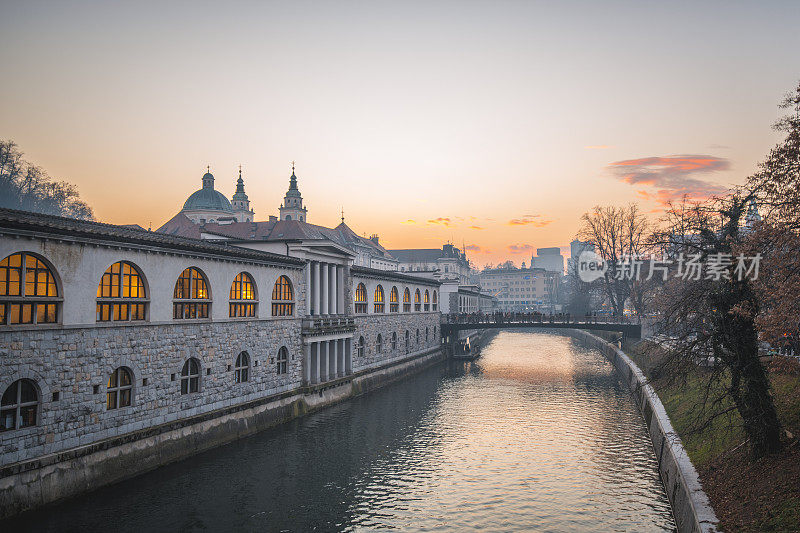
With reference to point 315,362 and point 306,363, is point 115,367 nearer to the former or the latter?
point 306,363

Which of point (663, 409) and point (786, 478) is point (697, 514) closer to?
point (786, 478)

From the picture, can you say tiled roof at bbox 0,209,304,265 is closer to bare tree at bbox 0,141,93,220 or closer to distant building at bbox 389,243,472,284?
bare tree at bbox 0,141,93,220

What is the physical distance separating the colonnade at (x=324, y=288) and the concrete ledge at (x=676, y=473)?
22.8m

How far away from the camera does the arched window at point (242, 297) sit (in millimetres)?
32791

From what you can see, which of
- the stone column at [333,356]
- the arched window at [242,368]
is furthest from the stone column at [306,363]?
the arched window at [242,368]

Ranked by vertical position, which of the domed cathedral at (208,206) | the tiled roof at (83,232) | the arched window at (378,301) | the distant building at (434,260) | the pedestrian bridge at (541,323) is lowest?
the pedestrian bridge at (541,323)

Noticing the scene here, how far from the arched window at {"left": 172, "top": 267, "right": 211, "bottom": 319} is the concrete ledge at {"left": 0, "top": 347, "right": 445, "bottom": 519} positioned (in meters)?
5.09

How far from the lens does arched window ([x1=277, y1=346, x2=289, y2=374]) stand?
122 feet

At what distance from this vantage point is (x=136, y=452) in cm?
2456

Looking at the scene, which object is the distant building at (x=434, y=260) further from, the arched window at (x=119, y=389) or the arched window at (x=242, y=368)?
the arched window at (x=119, y=389)

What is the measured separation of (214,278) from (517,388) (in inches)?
1157

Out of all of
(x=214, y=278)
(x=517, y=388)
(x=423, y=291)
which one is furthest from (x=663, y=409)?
(x=423, y=291)

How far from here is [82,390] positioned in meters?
22.6

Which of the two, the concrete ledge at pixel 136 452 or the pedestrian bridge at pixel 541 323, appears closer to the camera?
the concrete ledge at pixel 136 452
